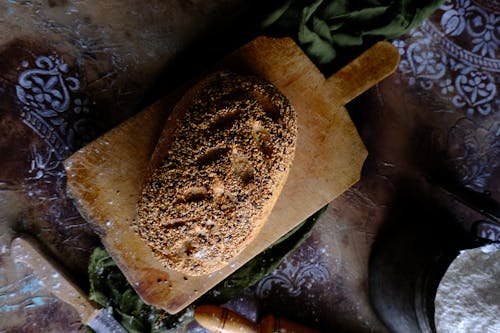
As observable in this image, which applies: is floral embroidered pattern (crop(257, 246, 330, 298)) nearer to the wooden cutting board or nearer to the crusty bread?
the wooden cutting board

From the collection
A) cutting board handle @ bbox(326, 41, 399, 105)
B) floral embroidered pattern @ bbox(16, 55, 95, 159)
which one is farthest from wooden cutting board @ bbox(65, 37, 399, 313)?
floral embroidered pattern @ bbox(16, 55, 95, 159)

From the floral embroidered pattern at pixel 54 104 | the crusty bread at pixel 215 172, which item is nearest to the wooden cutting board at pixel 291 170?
the crusty bread at pixel 215 172

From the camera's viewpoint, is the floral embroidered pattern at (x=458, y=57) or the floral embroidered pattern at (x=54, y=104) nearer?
the floral embroidered pattern at (x=54, y=104)

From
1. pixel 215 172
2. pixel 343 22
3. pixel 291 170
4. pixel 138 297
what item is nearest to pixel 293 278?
pixel 291 170

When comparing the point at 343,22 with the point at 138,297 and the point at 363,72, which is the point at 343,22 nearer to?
the point at 363,72

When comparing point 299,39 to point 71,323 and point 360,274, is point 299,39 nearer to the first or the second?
point 360,274

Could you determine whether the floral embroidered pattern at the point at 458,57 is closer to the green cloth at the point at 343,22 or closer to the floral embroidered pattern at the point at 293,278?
the green cloth at the point at 343,22
